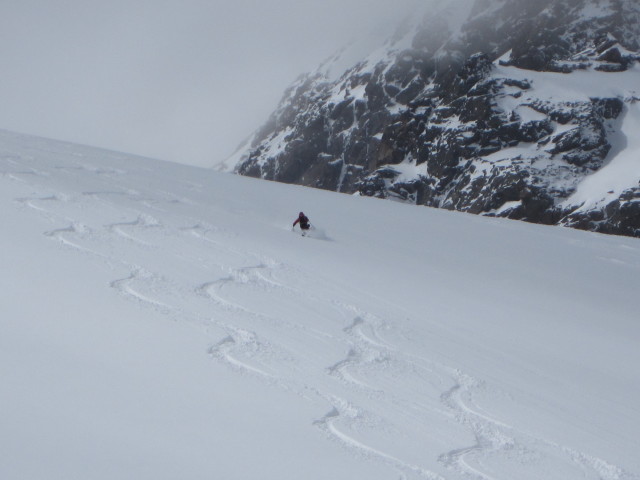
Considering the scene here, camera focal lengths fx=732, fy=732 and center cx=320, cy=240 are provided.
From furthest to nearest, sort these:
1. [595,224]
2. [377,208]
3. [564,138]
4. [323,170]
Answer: [323,170], [564,138], [595,224], [377,208]

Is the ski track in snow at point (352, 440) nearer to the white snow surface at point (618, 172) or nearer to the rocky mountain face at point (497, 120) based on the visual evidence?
the rocky mountain face at point (497, 120)

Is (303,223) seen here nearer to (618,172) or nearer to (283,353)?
(283,353)

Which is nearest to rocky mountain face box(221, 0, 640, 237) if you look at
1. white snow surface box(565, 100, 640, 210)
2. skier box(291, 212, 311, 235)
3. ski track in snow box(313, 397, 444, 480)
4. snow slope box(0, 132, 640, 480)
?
white snow surface box(565, 100, 640, 210)

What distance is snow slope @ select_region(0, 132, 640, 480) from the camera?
3684 mm

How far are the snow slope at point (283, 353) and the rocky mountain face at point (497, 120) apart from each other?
58153 mm

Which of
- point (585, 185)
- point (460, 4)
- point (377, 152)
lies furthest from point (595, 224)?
point (460, 4)

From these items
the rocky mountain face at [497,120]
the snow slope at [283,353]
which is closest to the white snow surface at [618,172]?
the rocky mountain face at [497,120]

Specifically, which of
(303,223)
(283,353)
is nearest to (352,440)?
(283,353)

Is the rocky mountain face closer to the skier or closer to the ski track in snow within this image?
the skier

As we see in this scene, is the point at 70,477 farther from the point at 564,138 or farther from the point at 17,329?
the point at 564,138

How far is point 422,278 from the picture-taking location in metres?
8.51

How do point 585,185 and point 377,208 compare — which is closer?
point 377,208

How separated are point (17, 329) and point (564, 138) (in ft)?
262

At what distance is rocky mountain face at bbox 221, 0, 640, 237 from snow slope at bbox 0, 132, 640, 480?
58.2m
